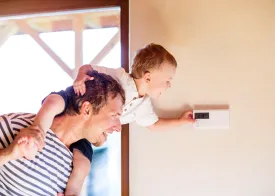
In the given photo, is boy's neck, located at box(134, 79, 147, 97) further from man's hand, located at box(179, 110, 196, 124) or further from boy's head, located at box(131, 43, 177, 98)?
man's hand, located at box(179, 110, 196, 124)

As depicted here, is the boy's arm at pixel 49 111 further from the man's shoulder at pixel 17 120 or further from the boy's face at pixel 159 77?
the boy's face at pixel 159 77

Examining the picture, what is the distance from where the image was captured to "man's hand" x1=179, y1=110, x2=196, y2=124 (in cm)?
160

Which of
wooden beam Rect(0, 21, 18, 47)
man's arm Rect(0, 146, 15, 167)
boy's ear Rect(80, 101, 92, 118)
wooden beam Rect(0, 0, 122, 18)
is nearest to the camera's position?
man's arm Rect(0, 146, 15, 167)

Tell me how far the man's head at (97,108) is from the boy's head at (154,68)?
0.94 feet

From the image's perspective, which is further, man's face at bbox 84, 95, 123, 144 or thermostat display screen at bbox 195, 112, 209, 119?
thermostat display screen at bbox 195, 112, 209, 119

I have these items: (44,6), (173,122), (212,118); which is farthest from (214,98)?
(44,6)

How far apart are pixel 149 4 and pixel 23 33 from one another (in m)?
0.80

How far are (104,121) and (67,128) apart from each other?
118 mm

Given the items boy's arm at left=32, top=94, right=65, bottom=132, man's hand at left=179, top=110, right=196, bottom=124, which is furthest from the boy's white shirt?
boy's arm at left=32, top=94, right=65, bottom=132

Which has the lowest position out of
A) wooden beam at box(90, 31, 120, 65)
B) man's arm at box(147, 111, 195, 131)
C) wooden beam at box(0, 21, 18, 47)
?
man's arm at box(147, 111, 195, 131)

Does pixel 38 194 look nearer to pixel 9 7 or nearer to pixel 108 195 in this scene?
pixel 108 195

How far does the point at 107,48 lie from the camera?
1.95 metres

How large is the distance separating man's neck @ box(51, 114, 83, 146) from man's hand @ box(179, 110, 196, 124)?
21.6 inches

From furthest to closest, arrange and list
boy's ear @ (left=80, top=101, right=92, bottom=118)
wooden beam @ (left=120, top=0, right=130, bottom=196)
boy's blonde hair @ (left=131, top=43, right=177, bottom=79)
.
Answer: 1. wooden beam @ (left=120, top=0, right=130, bottom=196)
2. boy's blonde hair @ (left=131, top=43, right=177, bottom=79)
3. boy's ear @ (left=80, top=101, right=92, bottom=118)
